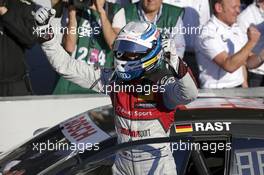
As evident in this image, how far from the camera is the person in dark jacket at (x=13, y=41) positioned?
5.63m

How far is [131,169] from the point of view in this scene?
355 cm

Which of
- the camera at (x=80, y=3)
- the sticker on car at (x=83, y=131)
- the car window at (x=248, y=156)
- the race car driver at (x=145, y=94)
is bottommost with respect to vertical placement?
the car window at (x=248, y=156)

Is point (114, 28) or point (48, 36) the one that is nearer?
point (48, 36)

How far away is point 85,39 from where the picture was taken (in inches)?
231

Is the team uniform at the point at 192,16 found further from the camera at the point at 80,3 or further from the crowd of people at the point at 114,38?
the camera at the point at 80,3

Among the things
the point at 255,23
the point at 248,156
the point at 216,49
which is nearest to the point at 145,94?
the point at 248,156

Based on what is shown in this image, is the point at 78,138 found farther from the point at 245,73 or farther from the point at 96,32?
the point at 245,73

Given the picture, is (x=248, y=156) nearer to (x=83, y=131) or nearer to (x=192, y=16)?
(x=83, y=131)

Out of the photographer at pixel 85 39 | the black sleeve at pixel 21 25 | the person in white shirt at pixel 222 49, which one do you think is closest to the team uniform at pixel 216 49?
the person in white shirt at pixel 222 49

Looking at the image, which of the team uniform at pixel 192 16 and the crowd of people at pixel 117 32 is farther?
the team uniform at pixel 192 16

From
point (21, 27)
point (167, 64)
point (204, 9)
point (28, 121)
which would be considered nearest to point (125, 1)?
Answer: point (204, 9)

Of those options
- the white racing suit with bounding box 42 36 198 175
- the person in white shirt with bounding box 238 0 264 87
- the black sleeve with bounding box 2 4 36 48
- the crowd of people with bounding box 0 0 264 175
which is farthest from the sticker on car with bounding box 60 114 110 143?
the person in white shirt with bounding box 238 0 264 87

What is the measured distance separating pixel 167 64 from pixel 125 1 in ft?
10.8

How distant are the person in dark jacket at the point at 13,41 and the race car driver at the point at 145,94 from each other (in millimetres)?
2169
